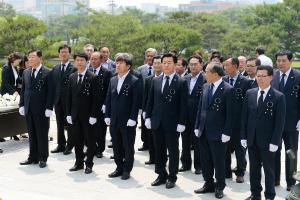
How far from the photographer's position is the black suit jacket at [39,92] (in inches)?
281

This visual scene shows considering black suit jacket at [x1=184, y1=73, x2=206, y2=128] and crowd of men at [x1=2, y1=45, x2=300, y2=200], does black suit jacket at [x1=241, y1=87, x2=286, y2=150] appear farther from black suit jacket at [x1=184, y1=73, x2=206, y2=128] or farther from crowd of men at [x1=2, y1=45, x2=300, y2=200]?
black suit jacket at [x1=184, y1=73, x2=206, y2=128]

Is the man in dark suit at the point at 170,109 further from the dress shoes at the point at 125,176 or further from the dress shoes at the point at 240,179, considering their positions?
the dress shoes at the point at 240,179

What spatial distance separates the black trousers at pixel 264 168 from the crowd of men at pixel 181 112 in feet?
0.04

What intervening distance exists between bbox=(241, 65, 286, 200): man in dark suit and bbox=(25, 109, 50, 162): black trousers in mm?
3172

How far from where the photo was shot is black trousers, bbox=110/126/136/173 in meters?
6.52

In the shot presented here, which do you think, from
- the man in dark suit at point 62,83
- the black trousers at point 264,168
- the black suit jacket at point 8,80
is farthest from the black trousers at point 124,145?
the black suit jacket at point 8,80

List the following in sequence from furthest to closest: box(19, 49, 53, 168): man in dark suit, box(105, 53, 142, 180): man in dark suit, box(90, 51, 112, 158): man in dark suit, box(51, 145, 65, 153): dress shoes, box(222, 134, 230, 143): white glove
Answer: box(51, 145, 65, 153): dress shoes → box(90, 51, 112, 158): man in dark suit → box(19, 49, 53, 168): man in dark suit → box(105, 53, 142, 180): man in dark suit → box(222, 134, 230, 143): white glove

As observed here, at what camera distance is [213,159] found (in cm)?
579

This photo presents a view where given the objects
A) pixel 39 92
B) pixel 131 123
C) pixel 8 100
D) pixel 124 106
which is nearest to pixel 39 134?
pixel 39 92

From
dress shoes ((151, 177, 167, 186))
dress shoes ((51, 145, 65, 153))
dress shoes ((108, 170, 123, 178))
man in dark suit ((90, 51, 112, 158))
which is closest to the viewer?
dress shoes ((151, 177, 167, 186))

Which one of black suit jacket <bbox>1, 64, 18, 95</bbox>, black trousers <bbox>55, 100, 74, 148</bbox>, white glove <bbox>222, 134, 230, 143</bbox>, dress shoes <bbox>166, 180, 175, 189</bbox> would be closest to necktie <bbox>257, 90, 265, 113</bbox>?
white glove <bbox>222, 134, 230, 143</bbox>

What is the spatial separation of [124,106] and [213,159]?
58.1 inches

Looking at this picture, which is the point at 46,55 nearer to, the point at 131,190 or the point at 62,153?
the point at 62,153

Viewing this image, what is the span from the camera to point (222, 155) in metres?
5.73
